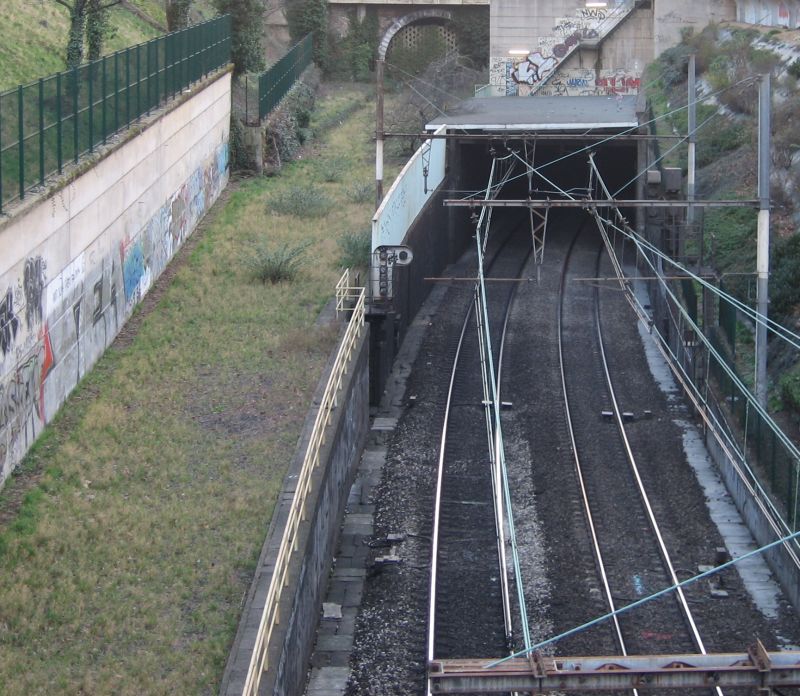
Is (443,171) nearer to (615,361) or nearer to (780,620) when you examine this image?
(615,361)

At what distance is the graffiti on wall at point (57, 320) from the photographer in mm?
15398

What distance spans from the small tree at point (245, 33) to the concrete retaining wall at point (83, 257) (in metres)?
9.29

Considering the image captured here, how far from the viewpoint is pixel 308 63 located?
50.4m

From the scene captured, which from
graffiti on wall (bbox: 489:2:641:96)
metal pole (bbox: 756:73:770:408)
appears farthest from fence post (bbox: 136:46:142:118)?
graffiti on wall (bbox: 489:2:641:96)

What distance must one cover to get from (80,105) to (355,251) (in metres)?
8.59

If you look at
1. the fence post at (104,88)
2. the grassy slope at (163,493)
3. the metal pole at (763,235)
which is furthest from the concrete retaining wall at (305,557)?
the metal pole at (763,235)

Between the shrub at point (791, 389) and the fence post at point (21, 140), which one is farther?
the shrub at point (791, 389)

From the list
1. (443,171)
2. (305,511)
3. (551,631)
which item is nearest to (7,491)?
(305,511)

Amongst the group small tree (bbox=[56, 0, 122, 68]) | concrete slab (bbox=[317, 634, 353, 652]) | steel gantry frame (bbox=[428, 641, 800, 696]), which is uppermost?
small tree (bbox=[56, 0, 122, 68])

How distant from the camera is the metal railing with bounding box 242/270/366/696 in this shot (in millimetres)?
10352

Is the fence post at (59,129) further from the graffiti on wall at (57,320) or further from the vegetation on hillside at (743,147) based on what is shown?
the vegetation on hillside at (743,147)

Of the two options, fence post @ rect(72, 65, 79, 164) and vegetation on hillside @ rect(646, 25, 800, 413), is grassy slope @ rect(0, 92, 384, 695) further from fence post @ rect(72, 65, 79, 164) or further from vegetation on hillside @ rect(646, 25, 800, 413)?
vegetation on hillside @ rect(646, 25, 800, 413)

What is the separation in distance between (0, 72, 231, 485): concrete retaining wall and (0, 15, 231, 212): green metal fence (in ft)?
1.04

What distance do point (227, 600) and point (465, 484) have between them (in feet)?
20.8
